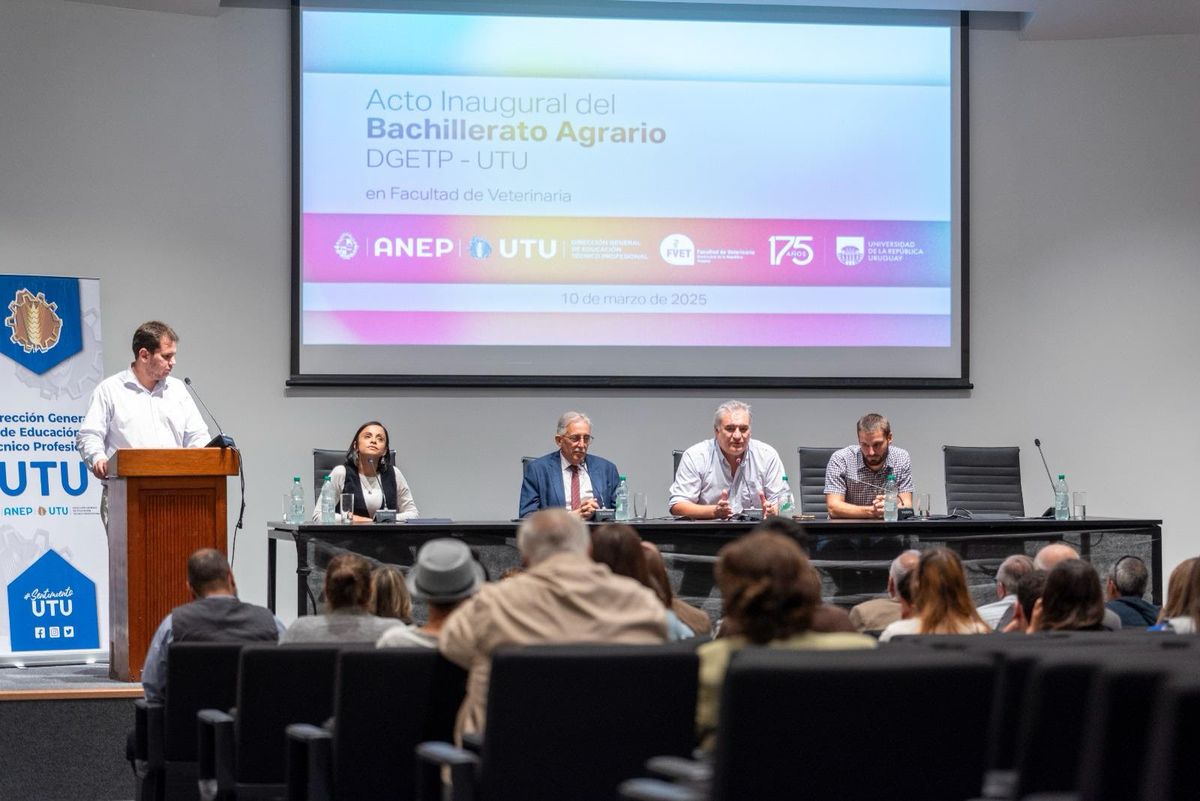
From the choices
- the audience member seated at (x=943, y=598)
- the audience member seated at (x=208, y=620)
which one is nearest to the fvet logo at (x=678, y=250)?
the audience member seated at (x=208, y=620)

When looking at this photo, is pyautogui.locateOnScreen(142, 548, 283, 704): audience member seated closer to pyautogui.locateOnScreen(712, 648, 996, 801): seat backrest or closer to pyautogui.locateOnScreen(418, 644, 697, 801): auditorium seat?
pyautogui.locateOnScreen(418, 644, 697, 801): auditorium seat

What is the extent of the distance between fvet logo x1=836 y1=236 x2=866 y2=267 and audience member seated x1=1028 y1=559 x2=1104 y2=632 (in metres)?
4.74

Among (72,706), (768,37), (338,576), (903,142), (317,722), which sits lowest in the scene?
(72,706)

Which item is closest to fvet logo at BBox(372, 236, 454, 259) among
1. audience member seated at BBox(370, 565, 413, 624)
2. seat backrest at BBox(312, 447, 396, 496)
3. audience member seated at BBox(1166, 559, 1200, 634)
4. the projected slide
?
the projected slide

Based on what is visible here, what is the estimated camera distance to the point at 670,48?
8.18 m

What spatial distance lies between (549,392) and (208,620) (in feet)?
13.1

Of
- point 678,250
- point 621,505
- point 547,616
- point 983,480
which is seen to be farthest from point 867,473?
point 547,616

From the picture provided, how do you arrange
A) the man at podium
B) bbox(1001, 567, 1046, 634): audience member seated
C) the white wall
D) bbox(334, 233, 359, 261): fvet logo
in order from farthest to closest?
bbox(334, 233, 359, 261): fvet logo, the white wall, the man at podium, bbox(1001, 567, 1046, 634): audience member seated

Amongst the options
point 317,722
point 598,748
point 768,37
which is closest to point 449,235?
point 768,37

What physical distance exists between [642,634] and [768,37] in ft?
19.5

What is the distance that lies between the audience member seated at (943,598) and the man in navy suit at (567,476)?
267 centimetres

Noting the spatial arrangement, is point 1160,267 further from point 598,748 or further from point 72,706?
point 598,748

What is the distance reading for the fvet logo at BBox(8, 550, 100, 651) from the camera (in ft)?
22.2

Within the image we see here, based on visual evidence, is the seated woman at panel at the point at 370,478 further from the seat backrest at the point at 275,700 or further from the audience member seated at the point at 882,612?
the seat backrest at the point at 275,700
